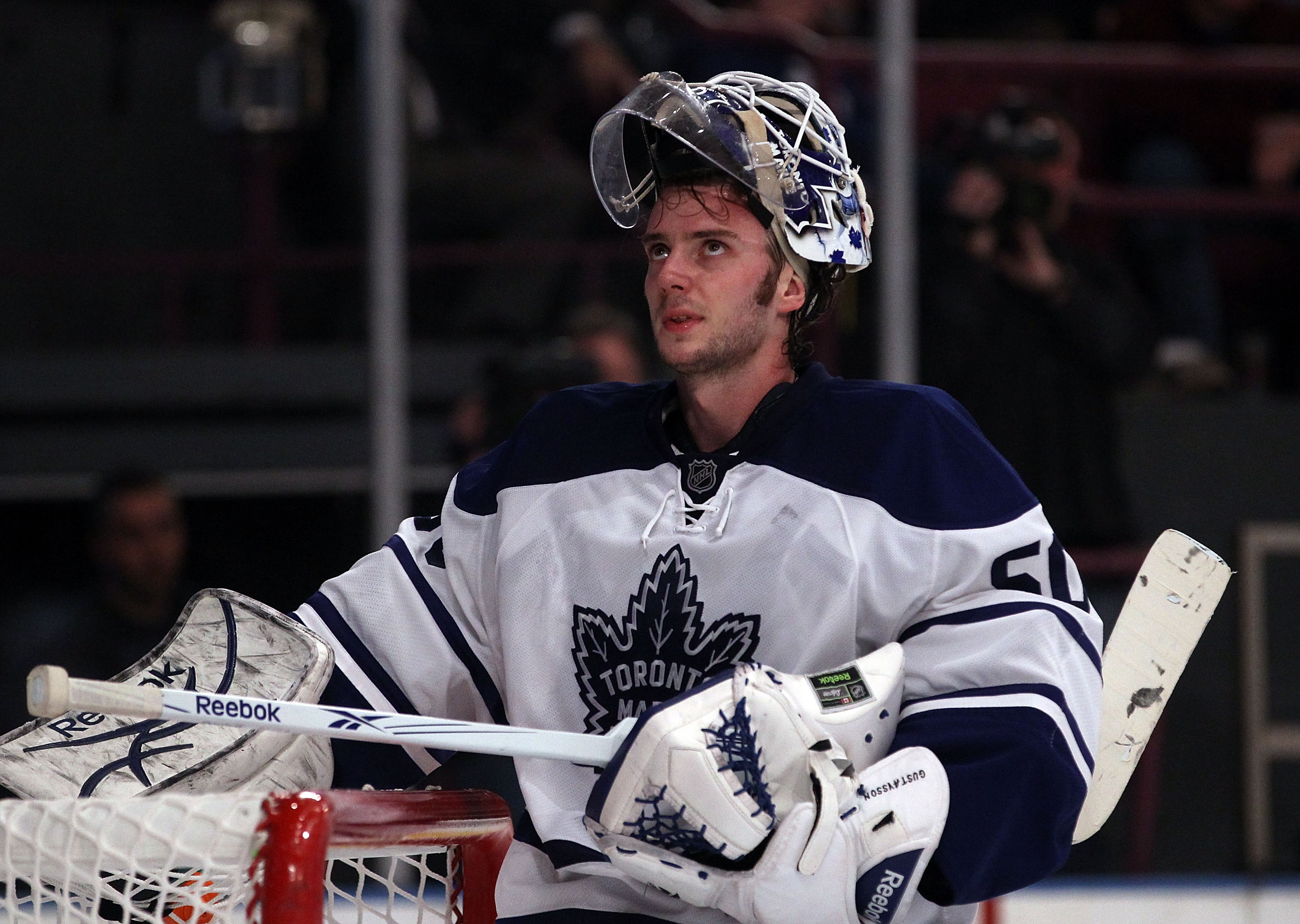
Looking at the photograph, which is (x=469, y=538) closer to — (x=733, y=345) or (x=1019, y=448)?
(x=733, y=345)

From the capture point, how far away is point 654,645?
1378mm

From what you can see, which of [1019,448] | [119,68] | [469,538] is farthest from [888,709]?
[119,68]

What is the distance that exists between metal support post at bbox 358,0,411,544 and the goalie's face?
1809 millimetres

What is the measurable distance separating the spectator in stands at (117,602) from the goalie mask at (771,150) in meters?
1.95

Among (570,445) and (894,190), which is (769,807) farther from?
(894,190)

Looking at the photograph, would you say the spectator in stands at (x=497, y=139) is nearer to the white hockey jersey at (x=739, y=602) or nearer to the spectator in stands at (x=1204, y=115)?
the spectator in stands at (x=1204, y=115)

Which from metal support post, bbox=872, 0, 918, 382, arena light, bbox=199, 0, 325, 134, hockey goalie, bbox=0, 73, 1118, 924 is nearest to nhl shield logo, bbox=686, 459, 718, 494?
hockey goalie, bbox=0, 73, 1118, 924

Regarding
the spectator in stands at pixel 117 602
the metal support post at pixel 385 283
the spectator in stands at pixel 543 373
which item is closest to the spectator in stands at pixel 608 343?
the spectator in stands at pixel 543 373

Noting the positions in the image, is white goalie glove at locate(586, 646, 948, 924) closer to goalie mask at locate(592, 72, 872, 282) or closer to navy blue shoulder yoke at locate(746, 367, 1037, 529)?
navy blue shoulder yoke at locate(746, 367, 1037, 529)

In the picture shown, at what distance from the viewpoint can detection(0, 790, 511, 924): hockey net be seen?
1.01 meters

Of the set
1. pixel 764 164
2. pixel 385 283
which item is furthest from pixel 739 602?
pixel 385 283

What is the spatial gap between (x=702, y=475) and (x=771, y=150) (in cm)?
29

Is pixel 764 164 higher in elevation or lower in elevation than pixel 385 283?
higher

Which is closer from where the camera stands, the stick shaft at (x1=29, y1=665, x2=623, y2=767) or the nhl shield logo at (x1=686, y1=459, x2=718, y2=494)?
the stick shaft at (x1=29, y1=665, x2=623, y2=767)
